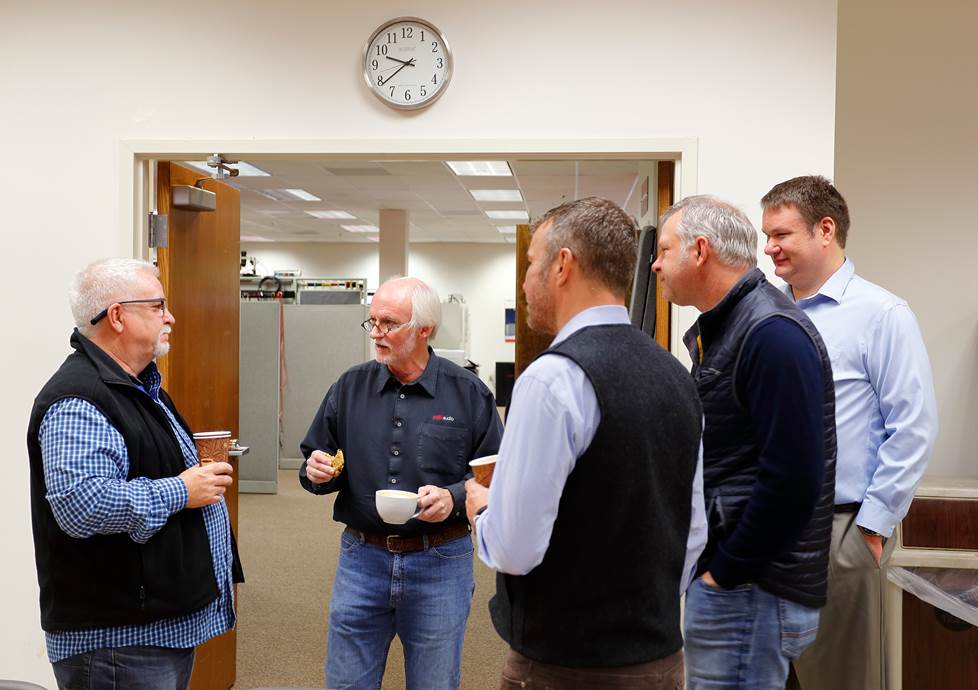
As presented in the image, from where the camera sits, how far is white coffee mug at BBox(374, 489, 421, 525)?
1.78 meters

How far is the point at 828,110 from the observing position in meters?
2.61

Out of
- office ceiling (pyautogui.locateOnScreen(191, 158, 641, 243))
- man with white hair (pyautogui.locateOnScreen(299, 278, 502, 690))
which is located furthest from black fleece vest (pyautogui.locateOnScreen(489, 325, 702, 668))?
office ceiling (pyautogui.locateOnScreen(191, 158, 641, 243))

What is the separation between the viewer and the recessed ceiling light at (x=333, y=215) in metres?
12.5

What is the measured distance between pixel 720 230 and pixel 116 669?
152 cm

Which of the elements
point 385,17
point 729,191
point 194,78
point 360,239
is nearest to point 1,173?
point 194,78

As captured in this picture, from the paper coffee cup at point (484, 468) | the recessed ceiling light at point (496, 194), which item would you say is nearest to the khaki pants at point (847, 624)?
the paper coffee cup at point (484, 468)

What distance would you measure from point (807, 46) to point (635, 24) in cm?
54

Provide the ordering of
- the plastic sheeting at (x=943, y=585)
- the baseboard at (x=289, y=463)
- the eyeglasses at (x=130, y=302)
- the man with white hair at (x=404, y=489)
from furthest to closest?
the baseboard at (x=289, y=463) < the plastic sheeting at (x=943, y=585) < the man with white hair at (x=404, y=489) < the eyeglasses at (x=130, y=302)

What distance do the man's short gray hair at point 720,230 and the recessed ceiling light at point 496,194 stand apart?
28.3ft

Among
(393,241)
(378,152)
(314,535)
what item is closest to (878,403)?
(378,152)

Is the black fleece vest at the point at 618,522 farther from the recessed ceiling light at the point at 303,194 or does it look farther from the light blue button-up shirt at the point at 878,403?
the recessed ceiling light at the point at 303,194

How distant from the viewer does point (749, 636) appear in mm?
1646

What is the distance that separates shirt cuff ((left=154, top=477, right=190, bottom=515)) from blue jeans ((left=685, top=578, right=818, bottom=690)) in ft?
3.50

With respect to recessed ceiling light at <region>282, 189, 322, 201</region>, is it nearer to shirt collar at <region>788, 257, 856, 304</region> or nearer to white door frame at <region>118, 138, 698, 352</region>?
white door frame at <region>118, 138, 698, 352</region>
